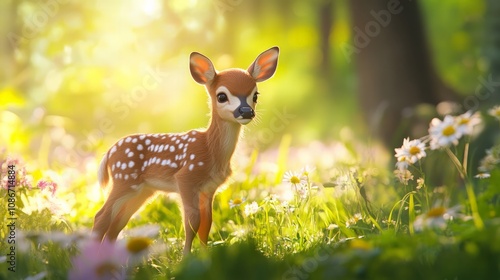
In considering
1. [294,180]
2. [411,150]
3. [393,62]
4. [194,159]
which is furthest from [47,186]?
[393,62]

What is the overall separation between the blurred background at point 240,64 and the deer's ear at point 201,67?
1.61 feet

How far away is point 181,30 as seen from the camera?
1017 cm

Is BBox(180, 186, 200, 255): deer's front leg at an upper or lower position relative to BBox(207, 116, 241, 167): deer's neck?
lower

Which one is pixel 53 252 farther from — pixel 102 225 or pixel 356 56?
pixel 356 56

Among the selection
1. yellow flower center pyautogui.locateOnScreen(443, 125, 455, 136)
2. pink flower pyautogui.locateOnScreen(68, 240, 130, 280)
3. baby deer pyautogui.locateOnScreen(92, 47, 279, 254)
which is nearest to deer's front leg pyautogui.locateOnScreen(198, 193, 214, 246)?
baby deer pyautogui.locateOnScreen(92, 47, 279, 254)

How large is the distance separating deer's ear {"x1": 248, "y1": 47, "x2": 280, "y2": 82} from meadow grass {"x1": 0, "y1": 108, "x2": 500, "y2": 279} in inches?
27.1

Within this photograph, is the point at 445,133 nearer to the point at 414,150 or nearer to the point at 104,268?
the point at 414,150

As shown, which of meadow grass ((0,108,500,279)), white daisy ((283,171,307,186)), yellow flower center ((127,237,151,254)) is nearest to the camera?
meadow grass ((0,108,500,279))

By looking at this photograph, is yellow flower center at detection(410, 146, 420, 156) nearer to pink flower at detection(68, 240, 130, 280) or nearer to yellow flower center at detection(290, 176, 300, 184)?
yellow flower center at detection(290, 176, 300, 184)

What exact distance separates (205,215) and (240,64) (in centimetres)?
879

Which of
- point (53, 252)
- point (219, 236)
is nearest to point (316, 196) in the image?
point (219, 236)

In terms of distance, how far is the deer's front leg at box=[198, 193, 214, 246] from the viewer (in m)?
4.32

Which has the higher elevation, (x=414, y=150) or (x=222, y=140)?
(x=222, y=140)

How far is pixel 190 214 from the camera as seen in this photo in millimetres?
4160
